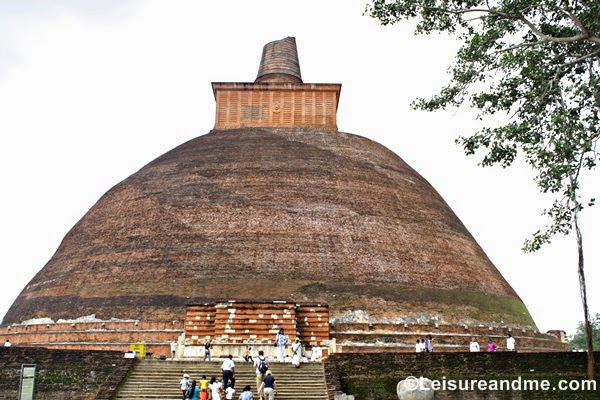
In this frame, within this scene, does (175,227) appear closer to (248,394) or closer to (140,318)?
(140,318)

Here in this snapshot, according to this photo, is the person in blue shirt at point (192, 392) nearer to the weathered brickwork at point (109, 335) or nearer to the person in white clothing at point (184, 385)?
the person in white clothing at point (184, 385)

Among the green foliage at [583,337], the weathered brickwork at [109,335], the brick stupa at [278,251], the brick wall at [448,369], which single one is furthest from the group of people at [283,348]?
the green foliage at [583,337]

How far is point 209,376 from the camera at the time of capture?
1364cm

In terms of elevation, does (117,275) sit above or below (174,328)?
above

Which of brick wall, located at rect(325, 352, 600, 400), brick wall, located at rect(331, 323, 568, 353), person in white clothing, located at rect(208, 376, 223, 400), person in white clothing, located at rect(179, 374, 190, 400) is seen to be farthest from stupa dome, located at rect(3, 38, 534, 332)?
person in white clothing, located at rect(208, 376, 223, 400)

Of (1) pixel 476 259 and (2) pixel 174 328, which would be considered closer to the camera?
(2) pixel 174 328

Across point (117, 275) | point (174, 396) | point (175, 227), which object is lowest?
point (174, 396)

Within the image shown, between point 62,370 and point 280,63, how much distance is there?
19918 millimetres

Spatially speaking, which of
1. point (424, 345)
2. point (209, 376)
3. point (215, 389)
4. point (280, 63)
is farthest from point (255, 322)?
point (280, 63)

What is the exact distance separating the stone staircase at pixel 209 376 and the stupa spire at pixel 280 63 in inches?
706

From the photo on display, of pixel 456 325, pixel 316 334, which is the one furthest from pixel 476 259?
pixel 316 334

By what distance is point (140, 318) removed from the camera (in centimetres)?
1898

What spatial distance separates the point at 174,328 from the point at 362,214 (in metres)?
7.14

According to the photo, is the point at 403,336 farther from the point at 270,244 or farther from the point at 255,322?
the point at 270,244
